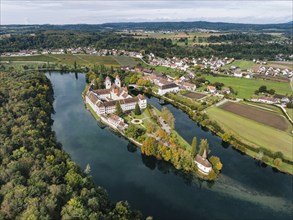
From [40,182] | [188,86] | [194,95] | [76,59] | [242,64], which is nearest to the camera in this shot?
[40,182]

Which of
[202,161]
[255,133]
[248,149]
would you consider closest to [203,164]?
[202,161]

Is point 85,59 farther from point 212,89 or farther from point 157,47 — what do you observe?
point 212,89

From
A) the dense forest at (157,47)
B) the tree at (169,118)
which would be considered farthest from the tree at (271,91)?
the dense forest at (157,47)

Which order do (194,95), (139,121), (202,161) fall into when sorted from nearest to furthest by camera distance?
(202,161) → (139,121) → (194,95)

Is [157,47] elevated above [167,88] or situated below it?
above

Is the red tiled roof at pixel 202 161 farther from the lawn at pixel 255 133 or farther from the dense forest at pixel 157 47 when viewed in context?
the dense forest at pixel 157 47
